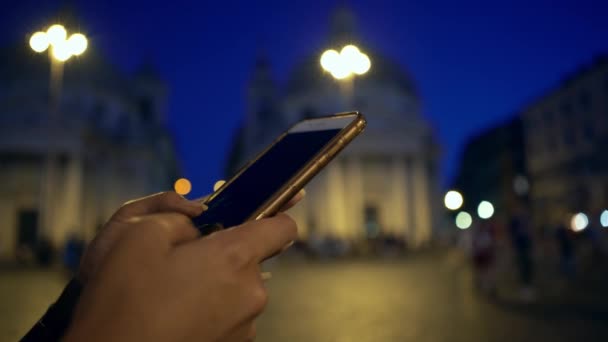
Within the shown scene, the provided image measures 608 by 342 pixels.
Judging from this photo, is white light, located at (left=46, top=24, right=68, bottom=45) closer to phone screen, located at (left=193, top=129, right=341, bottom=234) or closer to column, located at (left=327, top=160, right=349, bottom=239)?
phone screen, located at (left=193, top=129, right=341, bottom=234)

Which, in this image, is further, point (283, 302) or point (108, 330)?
point (283, 302)

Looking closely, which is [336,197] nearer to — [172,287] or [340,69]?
[340,69]

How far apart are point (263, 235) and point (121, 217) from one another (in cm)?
34

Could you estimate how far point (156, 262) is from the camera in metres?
0.85

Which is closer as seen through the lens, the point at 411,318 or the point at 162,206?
the point at 162,206

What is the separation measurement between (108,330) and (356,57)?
9549 millimetres

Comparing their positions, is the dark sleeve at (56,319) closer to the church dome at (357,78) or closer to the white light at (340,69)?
the white light at (340,69)

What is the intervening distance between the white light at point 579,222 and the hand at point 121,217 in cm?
1518

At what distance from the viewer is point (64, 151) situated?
3428 cm

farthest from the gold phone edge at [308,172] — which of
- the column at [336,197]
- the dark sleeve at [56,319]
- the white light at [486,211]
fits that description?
the column at [336,197]

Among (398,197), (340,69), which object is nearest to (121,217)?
(340,69)

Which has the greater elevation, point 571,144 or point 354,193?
point 571,144

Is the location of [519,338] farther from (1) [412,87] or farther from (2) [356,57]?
(1) [412,87]

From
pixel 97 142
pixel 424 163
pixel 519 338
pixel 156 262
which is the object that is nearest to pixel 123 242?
pixel 156 262
